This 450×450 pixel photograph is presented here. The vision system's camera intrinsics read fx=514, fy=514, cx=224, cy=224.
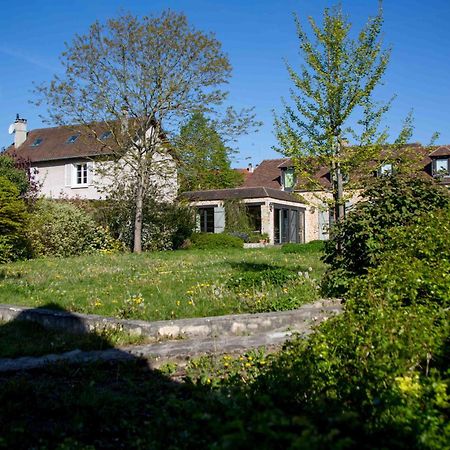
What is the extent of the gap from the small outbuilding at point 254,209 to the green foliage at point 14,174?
8940 mm

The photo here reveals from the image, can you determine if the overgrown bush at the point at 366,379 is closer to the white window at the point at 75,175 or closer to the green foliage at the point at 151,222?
the green foliage at the point at 151,222

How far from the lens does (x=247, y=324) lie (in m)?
6.49

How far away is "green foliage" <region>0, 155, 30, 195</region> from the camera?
2419 centimetres

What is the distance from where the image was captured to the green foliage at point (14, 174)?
79.4 ft

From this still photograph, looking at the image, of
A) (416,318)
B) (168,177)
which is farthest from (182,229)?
(416,318)

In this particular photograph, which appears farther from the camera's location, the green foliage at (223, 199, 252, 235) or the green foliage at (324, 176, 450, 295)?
the green foliage at (223, 199, 252, 235)

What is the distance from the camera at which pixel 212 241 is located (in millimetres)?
25500

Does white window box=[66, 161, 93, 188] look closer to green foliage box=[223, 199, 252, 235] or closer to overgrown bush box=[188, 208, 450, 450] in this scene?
green foliage box=[223, 199, 252, 235]

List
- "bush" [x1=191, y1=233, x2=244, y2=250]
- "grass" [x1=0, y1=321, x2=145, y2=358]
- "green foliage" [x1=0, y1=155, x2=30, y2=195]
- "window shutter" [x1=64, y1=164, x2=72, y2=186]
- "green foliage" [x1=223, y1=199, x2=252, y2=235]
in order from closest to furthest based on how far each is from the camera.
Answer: "grass" [x1=0, y1=321, x2=145, y2=358]
"green foliage" [x1=0, y1=155, x2=30, y2=195]
"bush" [x1=191, y1=233, x2=244, y2=250]
"green foliage" [x1=223, y1=199, x2=252, y2=235]
"window shutter" [x1=64, y1=164, x2=72, y2=186]

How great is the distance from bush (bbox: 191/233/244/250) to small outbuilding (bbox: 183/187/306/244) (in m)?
4.36

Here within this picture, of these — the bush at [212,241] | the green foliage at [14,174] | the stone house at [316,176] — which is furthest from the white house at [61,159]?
the stone house at [316,176]

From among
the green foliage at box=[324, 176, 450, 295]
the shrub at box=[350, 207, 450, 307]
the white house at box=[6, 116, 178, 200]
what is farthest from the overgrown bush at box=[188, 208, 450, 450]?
the white house at box=[6, 116, 178, 200]

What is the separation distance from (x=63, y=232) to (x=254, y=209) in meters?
14.6

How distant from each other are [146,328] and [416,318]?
10.4 ft
